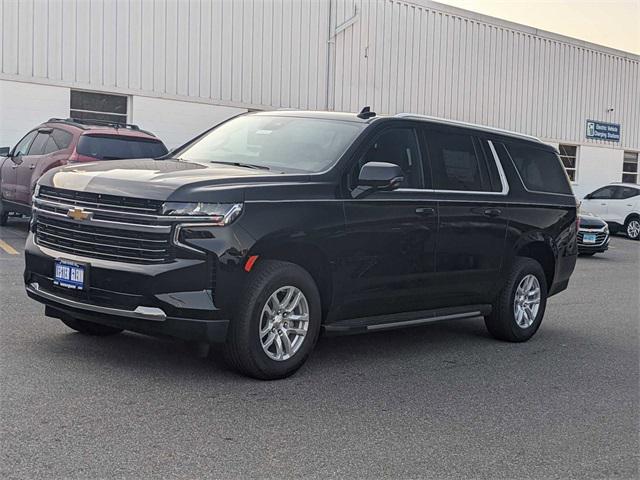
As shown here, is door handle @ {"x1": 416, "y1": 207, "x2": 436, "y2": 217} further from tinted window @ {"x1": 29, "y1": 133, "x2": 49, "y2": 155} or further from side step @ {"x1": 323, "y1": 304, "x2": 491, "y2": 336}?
tinted window @ {"x1": 29, "y1": 133, "x2": 49, "y2": 155}

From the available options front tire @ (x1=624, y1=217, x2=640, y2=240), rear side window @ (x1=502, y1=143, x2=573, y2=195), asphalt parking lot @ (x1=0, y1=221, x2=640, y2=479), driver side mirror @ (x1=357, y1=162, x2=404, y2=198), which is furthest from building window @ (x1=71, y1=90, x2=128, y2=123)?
→ driver side mirror @ (x1=357, y1=162, x2=404, y2=198)

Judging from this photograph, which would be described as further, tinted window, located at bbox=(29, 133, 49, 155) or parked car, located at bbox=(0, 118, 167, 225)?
tinted window, located at bbox=(29, 133, 49, 155)

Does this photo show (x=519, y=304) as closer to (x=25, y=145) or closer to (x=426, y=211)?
(x=426, y=211)

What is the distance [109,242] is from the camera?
557 centimetres

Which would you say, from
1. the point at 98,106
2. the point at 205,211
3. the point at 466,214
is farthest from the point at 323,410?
the point at 98,106

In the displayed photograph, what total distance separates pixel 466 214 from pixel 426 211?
562 millimetres

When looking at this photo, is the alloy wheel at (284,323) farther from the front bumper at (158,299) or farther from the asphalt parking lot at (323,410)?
the front bumper at (158,299)

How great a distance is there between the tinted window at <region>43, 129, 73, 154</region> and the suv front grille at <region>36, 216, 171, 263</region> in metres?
7.51

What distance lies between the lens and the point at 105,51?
19609 millimetres

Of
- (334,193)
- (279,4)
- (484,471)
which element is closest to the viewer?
(484,471)

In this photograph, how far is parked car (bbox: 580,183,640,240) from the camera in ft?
77.2

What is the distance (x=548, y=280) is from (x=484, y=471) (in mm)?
4435

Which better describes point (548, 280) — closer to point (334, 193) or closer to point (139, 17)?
point (334, 193)

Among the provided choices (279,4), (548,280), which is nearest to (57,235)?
(548,280)
